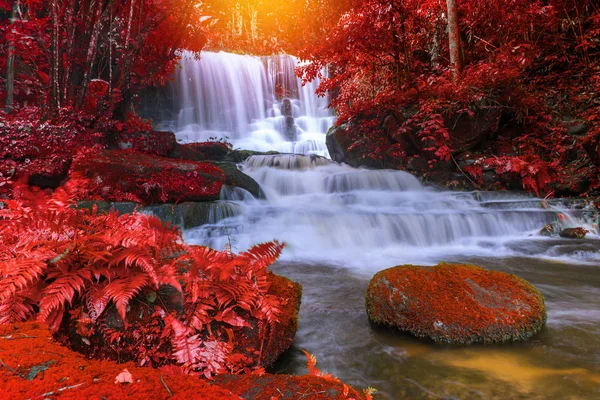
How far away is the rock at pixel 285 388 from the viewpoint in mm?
1338

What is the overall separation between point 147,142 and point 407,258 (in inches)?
309

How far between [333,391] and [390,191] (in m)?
9.05

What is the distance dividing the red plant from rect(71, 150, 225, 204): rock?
453cm

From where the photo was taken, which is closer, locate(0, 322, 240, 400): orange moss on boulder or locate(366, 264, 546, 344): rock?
locate(0, 322, 240, 400): orange moss on boulder

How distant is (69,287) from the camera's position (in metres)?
1.96

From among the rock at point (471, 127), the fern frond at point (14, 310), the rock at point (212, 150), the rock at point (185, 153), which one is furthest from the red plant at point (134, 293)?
the rock at point (212, 150)

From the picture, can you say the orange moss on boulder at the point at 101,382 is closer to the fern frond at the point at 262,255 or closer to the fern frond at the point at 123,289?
the fern frond at the point at 123,289

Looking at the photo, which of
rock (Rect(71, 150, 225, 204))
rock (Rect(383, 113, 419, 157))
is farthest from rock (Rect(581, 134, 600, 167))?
rock (Rect(71, 150, 225, 204))

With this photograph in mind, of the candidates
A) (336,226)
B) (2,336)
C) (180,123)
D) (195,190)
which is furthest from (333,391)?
(180,123)

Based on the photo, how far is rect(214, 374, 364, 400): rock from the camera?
134 cm

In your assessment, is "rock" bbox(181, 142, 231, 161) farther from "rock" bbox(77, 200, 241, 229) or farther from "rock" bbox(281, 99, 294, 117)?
"rock" bbox(281, 99, 294, 117)

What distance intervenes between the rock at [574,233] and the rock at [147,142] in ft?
33.8

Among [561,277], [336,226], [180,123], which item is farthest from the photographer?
[180,123]

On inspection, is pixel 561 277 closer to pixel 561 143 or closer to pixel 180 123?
pixel 561 143
